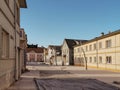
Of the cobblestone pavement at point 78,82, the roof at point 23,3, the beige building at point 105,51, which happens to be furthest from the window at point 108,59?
the roof at point 23,3

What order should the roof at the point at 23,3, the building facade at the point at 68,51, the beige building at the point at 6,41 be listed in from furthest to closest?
the building facade at the point at 68,51 < the roof at the point at 23,3 < the beige building at the point at 6,41

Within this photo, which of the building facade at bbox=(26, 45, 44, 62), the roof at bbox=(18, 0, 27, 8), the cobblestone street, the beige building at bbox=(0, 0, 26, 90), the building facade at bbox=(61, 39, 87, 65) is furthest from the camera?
the building facade at bbox=(26, 45, 44, 62)

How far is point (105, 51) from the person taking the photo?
38.5 meters

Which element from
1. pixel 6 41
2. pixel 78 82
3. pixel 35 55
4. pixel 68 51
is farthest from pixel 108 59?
pixel 35 55

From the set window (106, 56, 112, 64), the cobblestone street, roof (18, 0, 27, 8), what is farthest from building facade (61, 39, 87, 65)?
roof (18, 0, 27, 8)

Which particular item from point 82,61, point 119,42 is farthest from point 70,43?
point 119,42

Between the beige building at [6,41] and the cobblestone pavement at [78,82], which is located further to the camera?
the cobblestone pavement at [78,82]

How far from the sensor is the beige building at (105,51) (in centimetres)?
3338

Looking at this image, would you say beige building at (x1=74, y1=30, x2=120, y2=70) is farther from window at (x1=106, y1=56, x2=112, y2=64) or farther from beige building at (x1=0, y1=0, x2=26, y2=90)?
beige building at (x1=0, y1=0, x2=26, y2=90)

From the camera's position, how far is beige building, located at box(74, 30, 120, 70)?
33.4 m

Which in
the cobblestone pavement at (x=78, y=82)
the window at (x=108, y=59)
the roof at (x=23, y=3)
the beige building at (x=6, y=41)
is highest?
the roof at (x=23, y=3)

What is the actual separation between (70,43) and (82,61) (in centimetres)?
1359

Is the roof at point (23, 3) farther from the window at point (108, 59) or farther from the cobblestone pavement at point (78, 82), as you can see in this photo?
the window at point (108, 59)

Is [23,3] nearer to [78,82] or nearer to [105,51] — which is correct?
[78,82]
